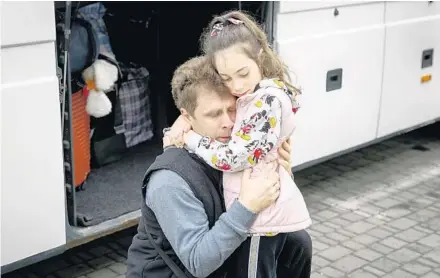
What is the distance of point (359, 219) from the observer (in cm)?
475

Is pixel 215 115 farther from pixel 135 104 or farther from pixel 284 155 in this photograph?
pixel 135 104

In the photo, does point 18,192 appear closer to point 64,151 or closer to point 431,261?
point 64,151

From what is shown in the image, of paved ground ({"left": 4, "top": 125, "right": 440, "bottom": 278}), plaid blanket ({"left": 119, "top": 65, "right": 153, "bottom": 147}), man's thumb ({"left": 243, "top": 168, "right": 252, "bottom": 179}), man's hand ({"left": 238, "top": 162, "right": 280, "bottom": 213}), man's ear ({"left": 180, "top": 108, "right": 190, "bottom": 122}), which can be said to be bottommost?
paved ground ({"left": 4, "top": 125, "right": 440, "bottom": 278})

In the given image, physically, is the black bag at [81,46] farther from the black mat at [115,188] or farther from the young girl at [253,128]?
the young girl at [253,128]

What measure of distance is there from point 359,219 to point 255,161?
259cm

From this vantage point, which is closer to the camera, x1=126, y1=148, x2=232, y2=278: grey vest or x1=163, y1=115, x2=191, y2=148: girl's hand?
x1=126, y1=148, x2=232, y2=278: grey vest

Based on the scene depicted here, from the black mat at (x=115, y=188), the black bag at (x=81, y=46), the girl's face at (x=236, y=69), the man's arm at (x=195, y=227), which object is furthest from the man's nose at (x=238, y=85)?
the black bag at (x=81, y=46)

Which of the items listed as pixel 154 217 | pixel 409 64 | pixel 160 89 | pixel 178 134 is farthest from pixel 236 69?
pixel 409 64

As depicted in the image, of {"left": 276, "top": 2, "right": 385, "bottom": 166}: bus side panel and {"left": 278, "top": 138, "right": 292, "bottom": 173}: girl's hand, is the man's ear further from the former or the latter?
{"left": 276, "top": 2, "right": 385, "bottom": 166}: bus side panel

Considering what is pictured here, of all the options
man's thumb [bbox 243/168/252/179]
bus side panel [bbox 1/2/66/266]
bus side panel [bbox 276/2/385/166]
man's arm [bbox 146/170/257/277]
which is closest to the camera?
man's arm [bbox 146/170/257/277]

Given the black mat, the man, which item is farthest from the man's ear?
the black mat

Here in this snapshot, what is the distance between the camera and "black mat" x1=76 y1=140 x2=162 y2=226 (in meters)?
3.98

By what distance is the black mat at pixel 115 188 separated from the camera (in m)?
3.98

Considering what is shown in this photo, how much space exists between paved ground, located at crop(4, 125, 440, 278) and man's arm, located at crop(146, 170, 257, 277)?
1.78 meters
